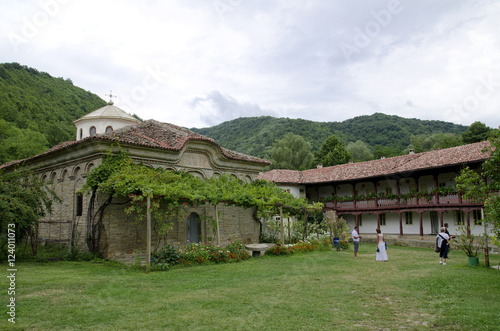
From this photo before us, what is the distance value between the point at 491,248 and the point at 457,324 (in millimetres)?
16331

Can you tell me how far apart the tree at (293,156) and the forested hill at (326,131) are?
145 inches

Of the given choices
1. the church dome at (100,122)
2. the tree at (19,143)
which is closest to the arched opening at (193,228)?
the church dome at (100,122)

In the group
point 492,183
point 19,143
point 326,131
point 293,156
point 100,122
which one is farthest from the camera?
point 326,131

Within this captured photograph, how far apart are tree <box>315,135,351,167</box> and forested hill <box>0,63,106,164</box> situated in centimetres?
2922

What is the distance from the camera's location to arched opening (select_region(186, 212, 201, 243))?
17.1 meters

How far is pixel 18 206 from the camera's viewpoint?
11.5 m

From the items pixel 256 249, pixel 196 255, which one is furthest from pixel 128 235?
pixel 256 249

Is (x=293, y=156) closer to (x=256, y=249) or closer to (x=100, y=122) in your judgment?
(x=100, y=122)

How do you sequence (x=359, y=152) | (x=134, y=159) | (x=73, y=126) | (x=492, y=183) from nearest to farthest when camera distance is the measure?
(x=492, y=183), (x=134, y=159), (x=73, y=126), (x=359, y=152)

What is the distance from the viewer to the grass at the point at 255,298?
18.6 ft

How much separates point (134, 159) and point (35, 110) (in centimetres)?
3399

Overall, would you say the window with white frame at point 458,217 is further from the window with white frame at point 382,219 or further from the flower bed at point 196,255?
the flower bed at point 196,255

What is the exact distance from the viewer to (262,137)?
2537 inches

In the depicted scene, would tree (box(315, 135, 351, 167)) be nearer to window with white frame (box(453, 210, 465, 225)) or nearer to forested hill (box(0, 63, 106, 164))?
window with white frame (box(453, 210, 465, 225))
